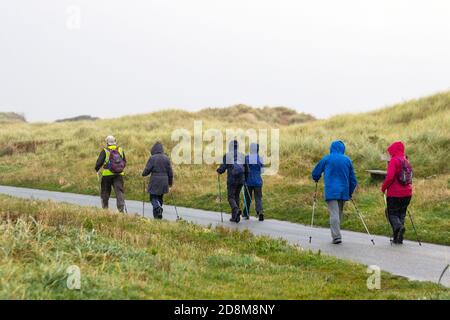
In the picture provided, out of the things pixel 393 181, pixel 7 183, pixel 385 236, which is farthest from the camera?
pixel 7 183

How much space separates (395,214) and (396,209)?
125 millimetres

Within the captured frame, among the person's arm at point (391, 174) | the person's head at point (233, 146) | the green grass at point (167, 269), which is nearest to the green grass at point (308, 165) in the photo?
the person's arm at point (391, 174)

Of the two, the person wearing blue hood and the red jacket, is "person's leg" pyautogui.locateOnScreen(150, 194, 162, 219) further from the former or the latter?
the red jacket

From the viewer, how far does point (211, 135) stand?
42.9 metres

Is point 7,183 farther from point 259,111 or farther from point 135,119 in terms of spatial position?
point 259,111

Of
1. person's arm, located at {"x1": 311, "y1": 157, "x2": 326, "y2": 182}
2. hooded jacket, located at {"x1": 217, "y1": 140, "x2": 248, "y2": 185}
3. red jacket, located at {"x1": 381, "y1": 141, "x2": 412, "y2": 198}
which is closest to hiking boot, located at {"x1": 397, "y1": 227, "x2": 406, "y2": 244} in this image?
red jacket, located at {"x1": 381, "y1": 141, "x2": 412, "y2": 198}

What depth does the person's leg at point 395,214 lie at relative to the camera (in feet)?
46.3

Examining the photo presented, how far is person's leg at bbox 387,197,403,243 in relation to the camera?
14109 mm

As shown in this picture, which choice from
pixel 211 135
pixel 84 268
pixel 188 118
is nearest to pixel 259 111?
pixel 188 118

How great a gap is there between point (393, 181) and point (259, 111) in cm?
6912

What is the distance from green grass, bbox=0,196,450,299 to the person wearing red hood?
3.13 m

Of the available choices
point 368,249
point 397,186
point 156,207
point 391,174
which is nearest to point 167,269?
point 368,249

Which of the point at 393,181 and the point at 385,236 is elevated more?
the point at 393,181

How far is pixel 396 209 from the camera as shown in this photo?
14180 millimetres
